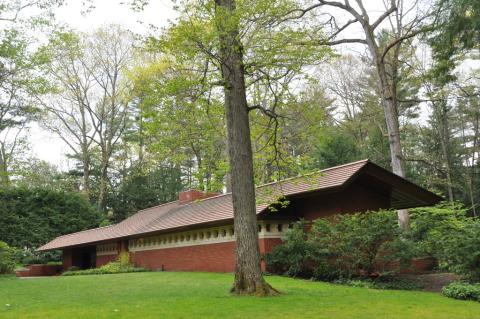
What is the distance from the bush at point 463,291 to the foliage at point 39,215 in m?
29.8

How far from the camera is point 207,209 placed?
2088 centimetres

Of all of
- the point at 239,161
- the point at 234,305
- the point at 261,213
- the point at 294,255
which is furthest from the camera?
the point at 261,213

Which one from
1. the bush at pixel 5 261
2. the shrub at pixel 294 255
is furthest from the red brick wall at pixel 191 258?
the bush at pixel 5 261

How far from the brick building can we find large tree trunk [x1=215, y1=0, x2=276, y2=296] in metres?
1.82

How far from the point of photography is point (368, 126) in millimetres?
35750

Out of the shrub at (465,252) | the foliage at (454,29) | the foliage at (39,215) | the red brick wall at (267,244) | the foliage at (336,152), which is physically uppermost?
the foliage at (454,29)

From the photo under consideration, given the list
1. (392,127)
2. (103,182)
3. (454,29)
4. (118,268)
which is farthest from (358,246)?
(103,182)

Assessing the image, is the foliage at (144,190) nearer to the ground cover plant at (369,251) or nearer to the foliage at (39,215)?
the foliage at (39,215)

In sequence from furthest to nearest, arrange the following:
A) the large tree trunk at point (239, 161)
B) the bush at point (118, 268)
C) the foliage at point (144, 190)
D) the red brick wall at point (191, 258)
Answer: the foliage at point (144, 190), the bush at point (118, 268), the red brick wall at point (191, 258), the large tree trunk at point (239, 161)

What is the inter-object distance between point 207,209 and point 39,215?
2001cm

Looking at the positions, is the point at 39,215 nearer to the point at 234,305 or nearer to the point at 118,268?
the point at 118,268

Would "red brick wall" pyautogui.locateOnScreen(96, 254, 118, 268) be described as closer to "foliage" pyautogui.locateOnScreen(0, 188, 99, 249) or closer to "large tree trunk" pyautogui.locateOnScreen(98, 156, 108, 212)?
"foliage" pyautogui.locateOnScreen(0, 188, 99, 249)

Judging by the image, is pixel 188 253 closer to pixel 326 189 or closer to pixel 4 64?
pixel 326 189

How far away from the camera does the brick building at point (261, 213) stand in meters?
15.4
